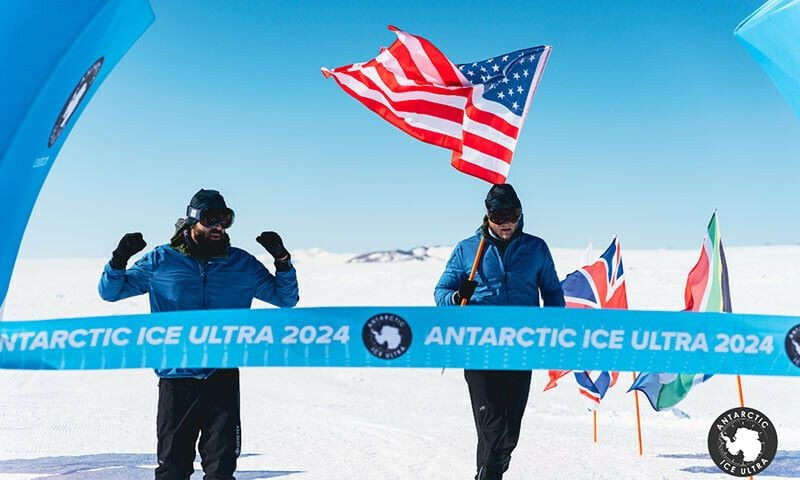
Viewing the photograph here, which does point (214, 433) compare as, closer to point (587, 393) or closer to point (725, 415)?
point (725, 415)

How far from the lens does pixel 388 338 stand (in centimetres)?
429

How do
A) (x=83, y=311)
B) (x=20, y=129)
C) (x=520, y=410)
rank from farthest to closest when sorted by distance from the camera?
(x=83, y=311) < (x=520, y=410) < (x=20, y=129)

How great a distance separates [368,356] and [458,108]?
2.20m

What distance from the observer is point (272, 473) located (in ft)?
20.0

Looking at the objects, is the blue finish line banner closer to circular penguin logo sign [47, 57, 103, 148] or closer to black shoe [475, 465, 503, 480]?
black shoe [475, 465, 503, 480]

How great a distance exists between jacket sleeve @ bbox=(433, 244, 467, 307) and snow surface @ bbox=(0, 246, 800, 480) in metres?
1.67

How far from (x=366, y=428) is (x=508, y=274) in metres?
3.71

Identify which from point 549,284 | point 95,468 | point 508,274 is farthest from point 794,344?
point 95,468

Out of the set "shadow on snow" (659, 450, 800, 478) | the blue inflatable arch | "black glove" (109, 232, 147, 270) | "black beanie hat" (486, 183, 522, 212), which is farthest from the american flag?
"shadow on snow" (659, 450, 800, 478)

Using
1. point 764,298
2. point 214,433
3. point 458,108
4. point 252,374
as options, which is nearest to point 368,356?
point 214,433

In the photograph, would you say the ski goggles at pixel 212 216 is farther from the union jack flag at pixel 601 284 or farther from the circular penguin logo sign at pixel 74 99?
the union jack flag at pixel 601 284

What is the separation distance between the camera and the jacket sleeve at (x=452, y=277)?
471 centimetres

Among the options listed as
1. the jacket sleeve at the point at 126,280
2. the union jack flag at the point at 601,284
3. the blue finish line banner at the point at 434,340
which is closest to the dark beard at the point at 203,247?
the jacket sleeve at the point at 126,280

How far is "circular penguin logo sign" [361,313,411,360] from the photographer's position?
4.28 metres
